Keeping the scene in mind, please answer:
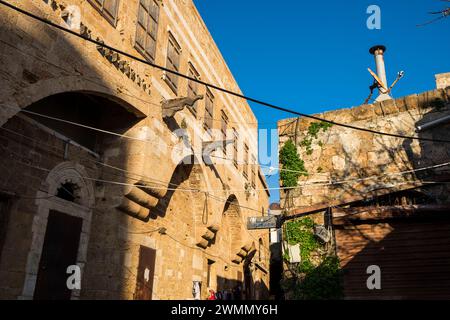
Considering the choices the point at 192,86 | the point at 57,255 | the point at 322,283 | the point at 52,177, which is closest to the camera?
the point at 57,255

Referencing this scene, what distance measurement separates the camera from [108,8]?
8.99 m

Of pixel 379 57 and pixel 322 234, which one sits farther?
pixel 379 57

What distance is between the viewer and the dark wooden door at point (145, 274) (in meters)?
9.94

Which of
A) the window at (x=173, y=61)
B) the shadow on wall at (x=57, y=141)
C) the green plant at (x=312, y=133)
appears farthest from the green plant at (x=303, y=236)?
the window at (x=173, y=61)

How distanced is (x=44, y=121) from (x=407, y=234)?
8.92 m

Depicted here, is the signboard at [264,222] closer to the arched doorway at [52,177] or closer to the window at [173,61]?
the window at [173,61]

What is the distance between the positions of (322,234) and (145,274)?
4.82 metres

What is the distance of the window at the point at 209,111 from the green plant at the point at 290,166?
12.9 ft

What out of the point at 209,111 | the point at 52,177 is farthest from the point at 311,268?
the point at 209,111

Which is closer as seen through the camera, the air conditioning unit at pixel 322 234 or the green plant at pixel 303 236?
the air conditioning unit at pixel 322 234

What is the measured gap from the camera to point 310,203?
11.0 meters

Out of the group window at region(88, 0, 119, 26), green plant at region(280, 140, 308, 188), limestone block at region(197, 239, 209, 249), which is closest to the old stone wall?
green plant at region(280, 140, 308, 188)

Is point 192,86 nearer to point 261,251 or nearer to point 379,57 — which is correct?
point 379,57

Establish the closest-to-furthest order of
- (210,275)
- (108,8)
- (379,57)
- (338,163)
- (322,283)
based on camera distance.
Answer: (108,8), (322,283), (338,163), (210,275), (379,57)
